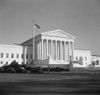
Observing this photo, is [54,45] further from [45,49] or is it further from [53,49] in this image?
[45,49]

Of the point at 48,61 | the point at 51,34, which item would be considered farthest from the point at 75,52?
the point at 48,61

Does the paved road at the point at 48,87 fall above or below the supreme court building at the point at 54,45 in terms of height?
below

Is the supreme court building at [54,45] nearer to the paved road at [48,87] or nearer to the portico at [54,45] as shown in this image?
the portico at [54,45]

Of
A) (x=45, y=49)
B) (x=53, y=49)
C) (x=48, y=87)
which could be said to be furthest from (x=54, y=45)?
(x=48, y=87)

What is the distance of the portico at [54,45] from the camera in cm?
7131

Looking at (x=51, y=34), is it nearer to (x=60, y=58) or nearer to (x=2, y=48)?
(x=60, y=58)

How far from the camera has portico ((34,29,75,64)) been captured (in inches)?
2808

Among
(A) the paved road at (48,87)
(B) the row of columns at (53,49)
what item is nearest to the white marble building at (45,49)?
(B) the row of columns at (53,49)

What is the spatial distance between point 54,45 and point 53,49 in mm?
2305

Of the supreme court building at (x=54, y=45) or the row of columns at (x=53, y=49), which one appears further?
the row of columns at (x=53, y=49)

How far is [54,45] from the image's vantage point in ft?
250

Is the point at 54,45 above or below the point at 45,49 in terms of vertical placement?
above

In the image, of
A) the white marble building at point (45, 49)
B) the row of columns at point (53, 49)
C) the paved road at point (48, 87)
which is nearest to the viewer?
the paved road at point (48, 87)

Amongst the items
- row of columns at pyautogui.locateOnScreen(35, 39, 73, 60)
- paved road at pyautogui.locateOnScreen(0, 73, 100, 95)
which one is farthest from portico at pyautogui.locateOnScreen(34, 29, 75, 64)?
paved road at pyautogui.locateOnScreen(0, 73, 100, 95)
